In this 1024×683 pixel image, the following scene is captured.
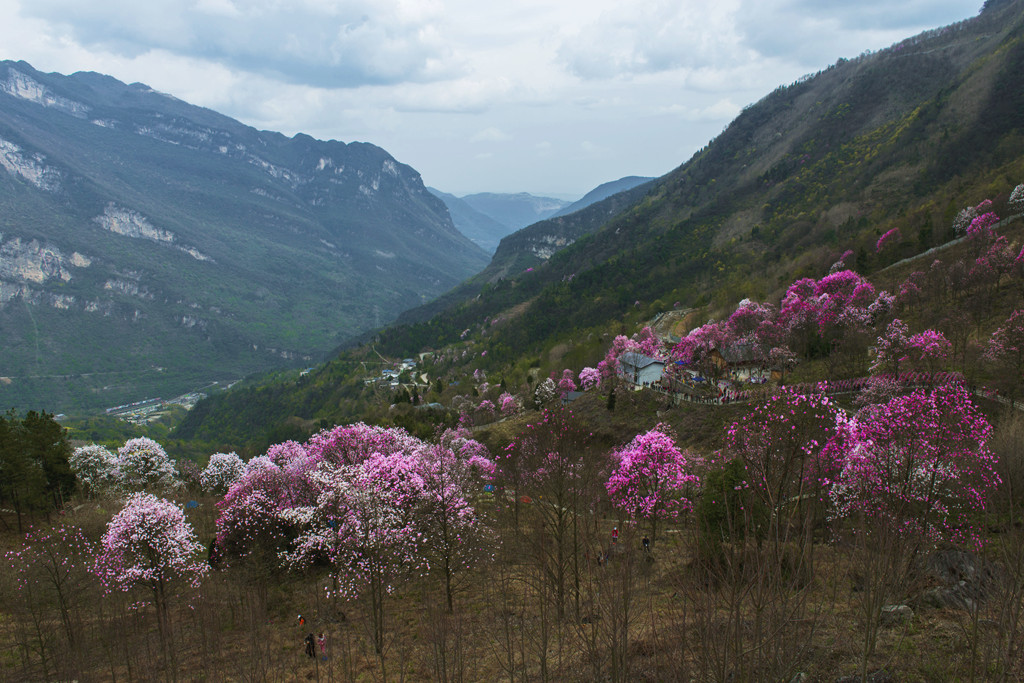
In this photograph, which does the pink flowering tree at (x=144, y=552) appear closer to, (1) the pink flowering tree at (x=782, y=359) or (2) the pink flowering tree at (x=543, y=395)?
(1) the pink flowering tree at (x=782, y=359)

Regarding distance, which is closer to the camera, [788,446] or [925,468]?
[925,468]

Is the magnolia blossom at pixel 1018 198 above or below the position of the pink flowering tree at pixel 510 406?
above

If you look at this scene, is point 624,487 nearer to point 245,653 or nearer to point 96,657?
point 245,653

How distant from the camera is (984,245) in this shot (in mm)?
46531

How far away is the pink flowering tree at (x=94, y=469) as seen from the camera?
43188 millimetres

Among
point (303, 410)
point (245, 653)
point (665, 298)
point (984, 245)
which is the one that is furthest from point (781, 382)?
point (303, 410)

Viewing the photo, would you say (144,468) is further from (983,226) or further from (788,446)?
(983,226)

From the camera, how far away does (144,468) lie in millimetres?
46219

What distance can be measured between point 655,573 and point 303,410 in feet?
442

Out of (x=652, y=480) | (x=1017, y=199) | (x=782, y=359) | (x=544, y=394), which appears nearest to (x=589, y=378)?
(x=544, y=394)

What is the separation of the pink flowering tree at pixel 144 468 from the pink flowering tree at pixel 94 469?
686 millimetres

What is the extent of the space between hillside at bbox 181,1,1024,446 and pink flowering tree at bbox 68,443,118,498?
58.8m

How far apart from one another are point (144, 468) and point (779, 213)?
5406 inches

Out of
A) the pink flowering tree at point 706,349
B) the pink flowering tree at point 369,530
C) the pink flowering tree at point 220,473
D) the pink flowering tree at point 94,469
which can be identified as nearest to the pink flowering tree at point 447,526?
the pink flowering tree at point 369,530
